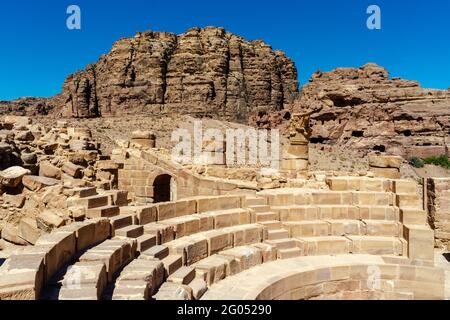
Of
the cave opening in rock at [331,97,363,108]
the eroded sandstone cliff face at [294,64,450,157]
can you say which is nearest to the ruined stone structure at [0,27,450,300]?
the eroded sandstone cliff face at [294,64,450,157]

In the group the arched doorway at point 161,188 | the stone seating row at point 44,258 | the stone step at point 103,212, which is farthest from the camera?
the arched doorway at point 161,188

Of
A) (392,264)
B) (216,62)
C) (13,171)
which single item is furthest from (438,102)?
(13,171)

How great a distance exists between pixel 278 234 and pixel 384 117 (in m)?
41.8

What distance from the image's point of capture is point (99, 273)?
14.3 ft

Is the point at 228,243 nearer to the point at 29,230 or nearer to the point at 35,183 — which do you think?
the point at 29,230

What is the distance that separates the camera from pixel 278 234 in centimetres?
840

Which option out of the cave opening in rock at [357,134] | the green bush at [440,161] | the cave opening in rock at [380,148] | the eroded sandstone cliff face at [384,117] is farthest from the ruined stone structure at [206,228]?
the cave opening in rock at [357,134]

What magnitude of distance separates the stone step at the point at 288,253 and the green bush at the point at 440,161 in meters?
39.1

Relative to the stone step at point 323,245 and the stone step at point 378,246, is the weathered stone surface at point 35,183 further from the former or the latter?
the stone step at point 378,246

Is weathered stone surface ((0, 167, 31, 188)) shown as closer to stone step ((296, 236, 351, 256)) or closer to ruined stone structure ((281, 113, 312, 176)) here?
stone step ((296, 236, 351, 256))

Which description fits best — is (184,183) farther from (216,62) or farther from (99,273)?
(216,62)

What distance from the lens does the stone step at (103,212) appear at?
634cm

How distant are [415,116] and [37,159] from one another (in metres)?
43.2

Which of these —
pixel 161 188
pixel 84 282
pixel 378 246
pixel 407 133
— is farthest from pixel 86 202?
pixel 407 133
